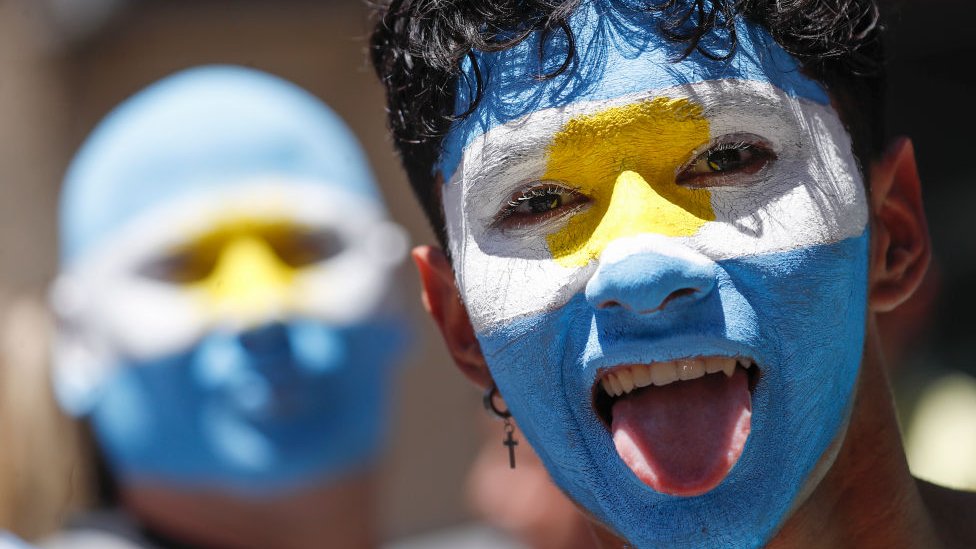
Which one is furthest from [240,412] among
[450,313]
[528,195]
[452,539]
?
[452,539]

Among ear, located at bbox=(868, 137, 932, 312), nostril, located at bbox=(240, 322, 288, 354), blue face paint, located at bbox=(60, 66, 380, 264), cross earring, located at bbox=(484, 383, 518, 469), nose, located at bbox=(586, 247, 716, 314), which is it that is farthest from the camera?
blue face paint, located at bbox=(60, 66, 380, 264)

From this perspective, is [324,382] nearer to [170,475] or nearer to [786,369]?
[170,475]

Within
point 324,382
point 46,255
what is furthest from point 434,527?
point 324,382

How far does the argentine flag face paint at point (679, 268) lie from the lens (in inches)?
60.6

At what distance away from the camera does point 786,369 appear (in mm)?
1573

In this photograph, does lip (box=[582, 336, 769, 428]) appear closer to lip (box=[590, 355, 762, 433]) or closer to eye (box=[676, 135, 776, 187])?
lip (box=[590, 355, 762, 433])

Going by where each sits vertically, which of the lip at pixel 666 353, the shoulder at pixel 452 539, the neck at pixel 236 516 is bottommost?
the shoulder at pixel 452 539

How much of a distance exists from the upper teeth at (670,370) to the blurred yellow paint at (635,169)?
149mm

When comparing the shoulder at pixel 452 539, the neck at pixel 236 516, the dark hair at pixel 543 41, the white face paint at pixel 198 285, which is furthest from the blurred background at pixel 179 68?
the dark hair at pixel 543 41

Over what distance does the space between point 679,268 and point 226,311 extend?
7.43ft

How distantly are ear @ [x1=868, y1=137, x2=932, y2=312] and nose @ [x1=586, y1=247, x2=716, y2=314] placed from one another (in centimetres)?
34

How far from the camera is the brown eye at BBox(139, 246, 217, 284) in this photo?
11.9ft

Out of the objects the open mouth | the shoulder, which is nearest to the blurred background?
the shoulder

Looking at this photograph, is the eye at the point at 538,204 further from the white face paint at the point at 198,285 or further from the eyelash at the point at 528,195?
the white face paint at the point at 198,285
